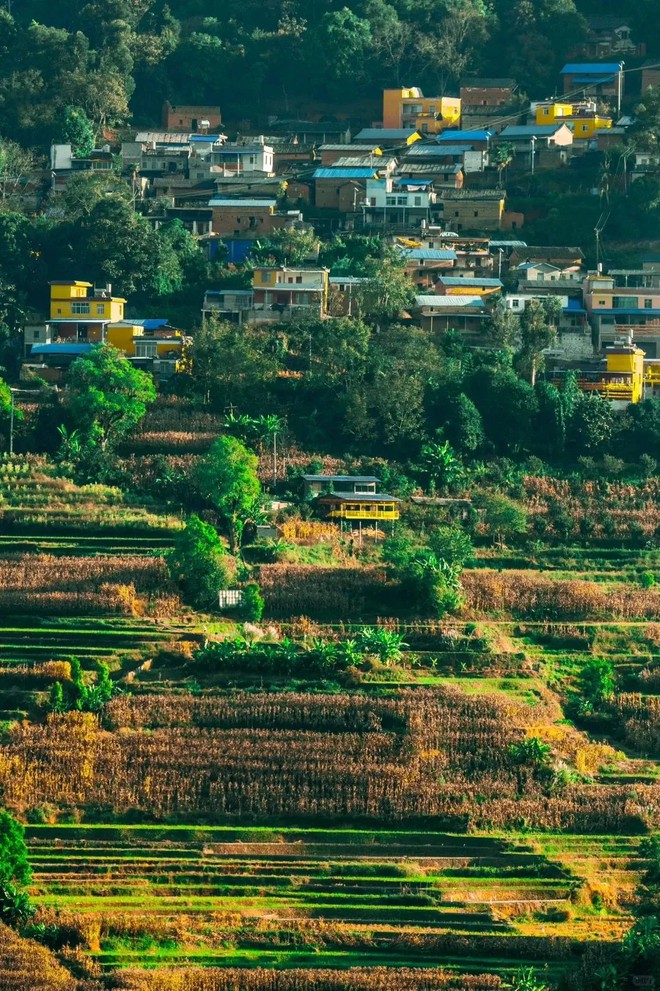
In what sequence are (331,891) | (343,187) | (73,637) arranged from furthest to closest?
(343,187) → (73,637) → (331,891)

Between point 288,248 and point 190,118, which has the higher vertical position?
point 190,118

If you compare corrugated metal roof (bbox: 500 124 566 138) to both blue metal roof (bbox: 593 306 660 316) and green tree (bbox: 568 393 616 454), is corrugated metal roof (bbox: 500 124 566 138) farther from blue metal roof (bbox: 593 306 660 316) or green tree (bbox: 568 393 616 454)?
green tree (bbox: 568 393 616 454)

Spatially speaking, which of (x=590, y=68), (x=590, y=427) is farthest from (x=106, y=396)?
(x=590, y=68)

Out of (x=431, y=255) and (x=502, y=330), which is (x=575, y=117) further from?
(x=502, y=330)

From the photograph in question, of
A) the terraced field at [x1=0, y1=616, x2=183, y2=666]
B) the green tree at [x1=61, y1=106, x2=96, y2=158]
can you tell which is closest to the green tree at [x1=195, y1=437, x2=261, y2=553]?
the terraced field at [x1=0, y1=616, x2=183, y2=666]

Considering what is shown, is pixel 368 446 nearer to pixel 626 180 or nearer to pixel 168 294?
pixel 168 294
